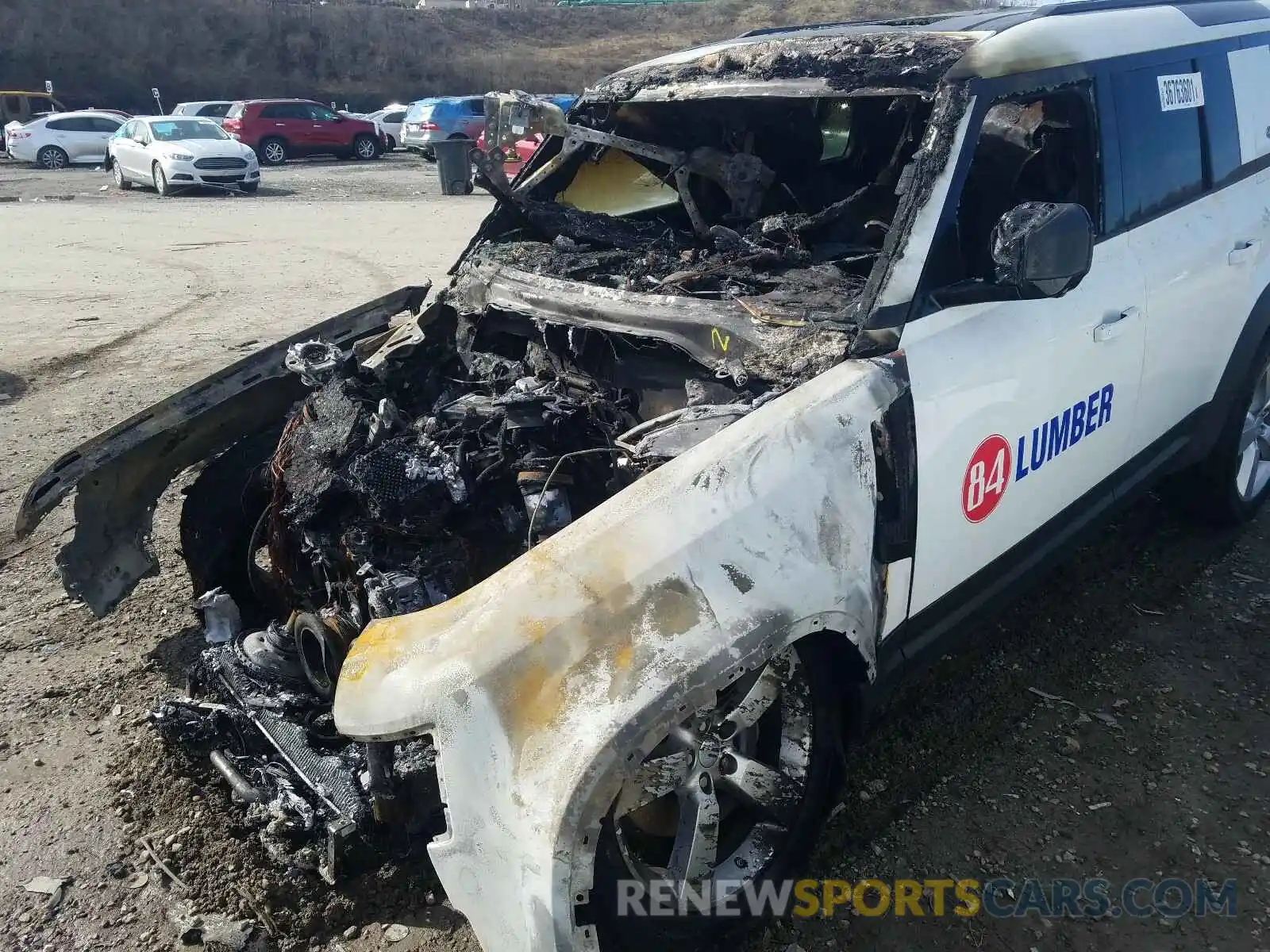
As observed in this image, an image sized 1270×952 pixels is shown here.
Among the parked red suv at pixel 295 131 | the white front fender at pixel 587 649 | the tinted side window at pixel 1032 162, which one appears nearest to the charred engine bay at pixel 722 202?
the tinted side window at pixel 1032 162

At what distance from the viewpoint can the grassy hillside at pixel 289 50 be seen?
113 feet

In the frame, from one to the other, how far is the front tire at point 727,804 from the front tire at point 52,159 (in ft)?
92.1

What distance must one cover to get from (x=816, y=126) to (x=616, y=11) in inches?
2340

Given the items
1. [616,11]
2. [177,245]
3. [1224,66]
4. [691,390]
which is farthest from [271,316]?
[616,11]

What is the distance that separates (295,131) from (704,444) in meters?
27.9

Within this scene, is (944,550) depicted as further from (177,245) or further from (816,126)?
(177,245)

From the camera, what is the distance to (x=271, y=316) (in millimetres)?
8766

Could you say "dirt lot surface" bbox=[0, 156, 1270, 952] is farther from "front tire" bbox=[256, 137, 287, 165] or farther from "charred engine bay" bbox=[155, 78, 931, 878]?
"front tire" bbox=[256, 137, 287, 165]

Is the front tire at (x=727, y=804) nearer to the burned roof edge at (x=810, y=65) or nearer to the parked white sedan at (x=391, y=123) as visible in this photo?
the burned roof edge at (x=810, y=65)

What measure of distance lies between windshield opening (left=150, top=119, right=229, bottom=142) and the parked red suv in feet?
20.4

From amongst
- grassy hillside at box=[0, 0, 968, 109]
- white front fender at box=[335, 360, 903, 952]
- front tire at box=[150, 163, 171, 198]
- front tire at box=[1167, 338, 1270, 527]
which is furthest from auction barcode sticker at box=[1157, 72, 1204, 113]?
grassy hillside at box=[0, 0, 968, 109]

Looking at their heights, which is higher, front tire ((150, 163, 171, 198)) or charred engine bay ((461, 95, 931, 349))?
charred engine bay ((461, 95, 931, 349))

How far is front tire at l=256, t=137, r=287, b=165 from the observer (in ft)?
85.5

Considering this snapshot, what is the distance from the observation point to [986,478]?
2.52m
